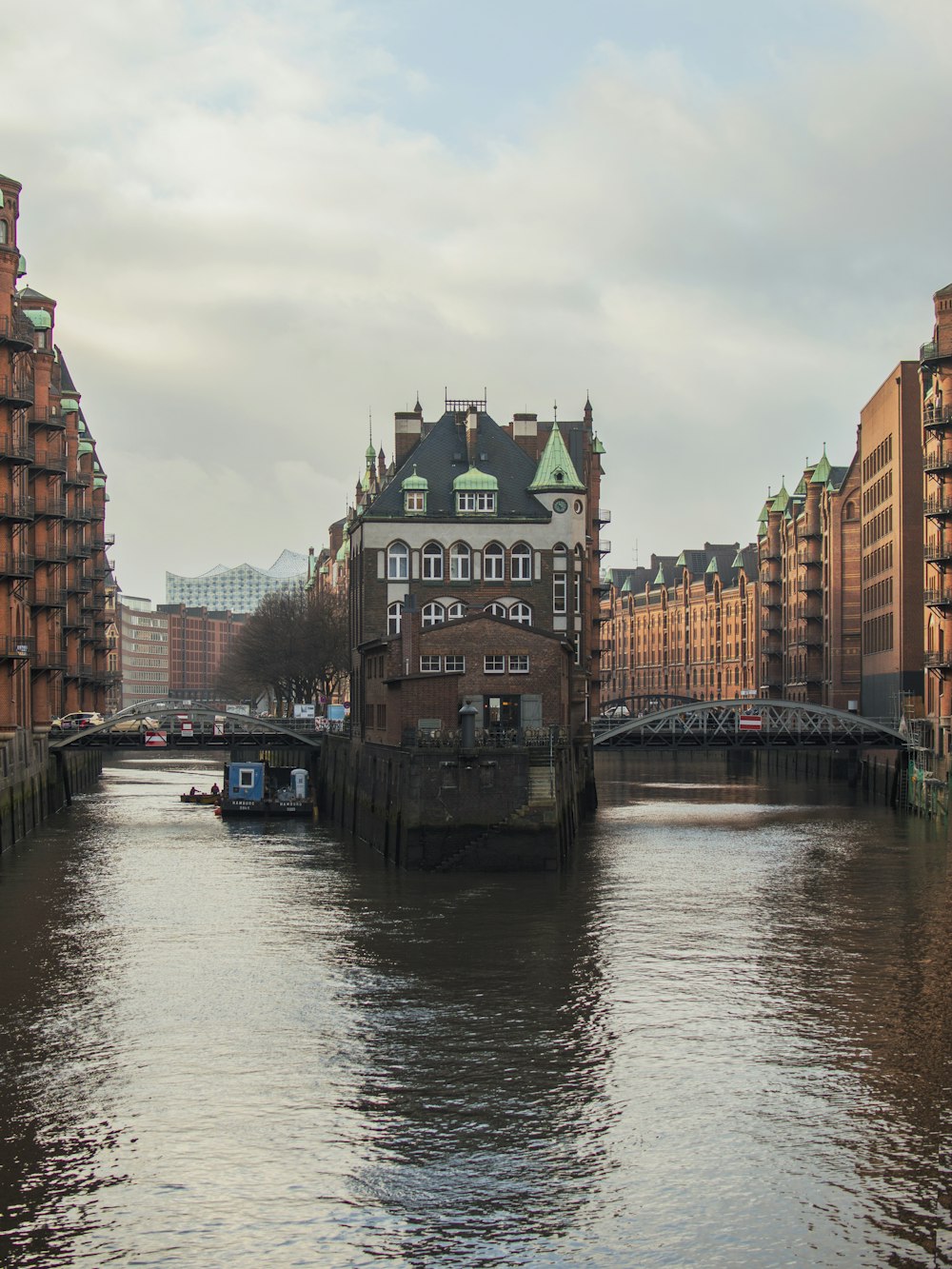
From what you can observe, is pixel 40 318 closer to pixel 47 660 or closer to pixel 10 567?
pixel 47 660

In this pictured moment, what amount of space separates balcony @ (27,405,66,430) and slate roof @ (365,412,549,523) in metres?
18.1

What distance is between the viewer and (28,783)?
8006 centimetres

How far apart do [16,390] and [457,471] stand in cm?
2715

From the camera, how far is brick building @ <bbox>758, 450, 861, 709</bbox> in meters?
131

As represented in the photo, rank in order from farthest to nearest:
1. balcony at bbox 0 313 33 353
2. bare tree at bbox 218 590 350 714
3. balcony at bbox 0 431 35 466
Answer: bare tree at bbox 218 590 350 714 → balcony at bbox 0 431 35 466 → balcony at bbox 0 313 33 353

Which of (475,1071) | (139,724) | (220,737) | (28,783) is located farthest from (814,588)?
(475,1071)

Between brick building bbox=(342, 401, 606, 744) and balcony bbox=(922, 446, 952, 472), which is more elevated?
balcony bbox=(922, 446, 952, 472)

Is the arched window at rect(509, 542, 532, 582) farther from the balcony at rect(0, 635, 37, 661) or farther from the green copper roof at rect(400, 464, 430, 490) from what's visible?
the balcony at rect(0, 635, 37, 661)

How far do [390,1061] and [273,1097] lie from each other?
3.13 meters

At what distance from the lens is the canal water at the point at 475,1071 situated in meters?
24.9

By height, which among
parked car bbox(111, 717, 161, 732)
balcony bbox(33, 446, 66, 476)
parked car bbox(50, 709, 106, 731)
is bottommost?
parked car bbox(111, 717, 161, 732)

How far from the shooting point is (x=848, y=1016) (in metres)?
37.2

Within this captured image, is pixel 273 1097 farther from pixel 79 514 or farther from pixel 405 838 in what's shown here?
pixel 79 514

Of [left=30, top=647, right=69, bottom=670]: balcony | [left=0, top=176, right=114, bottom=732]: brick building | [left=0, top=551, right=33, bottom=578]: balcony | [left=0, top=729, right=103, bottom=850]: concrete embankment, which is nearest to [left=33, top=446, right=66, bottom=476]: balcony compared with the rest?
[left=0, top=176, right=114, bottom=732]: brick building
